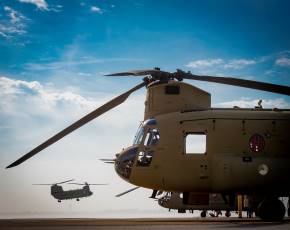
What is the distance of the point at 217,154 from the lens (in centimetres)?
1388

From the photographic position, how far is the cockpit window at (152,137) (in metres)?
14.4

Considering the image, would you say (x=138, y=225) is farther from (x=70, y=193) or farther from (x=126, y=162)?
(x=70, y=193)

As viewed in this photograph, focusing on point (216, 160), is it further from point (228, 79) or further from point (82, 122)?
point (82, 122)

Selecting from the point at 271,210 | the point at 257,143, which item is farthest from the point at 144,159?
the point at 271,210

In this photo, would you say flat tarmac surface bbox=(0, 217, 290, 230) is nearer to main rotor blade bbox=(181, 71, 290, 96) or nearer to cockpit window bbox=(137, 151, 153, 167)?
cockpit window bbox=(137, 151, 153, 167)

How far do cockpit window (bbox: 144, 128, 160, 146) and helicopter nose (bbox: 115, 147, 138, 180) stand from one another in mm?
493

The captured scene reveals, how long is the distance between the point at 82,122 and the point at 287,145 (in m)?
7.32

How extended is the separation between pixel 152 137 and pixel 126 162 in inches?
52.0

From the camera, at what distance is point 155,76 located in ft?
51.6

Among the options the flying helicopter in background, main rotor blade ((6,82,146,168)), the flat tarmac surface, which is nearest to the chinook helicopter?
main rotor blade ((6,82,146,168))

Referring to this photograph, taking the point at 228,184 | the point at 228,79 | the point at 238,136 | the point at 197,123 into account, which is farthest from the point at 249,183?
the point at 228,79

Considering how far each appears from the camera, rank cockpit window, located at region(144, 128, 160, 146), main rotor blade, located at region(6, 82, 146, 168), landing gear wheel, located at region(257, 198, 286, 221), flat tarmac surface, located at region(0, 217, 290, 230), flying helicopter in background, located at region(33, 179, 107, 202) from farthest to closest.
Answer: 1. flying helicopter in background, located at region(33, 179, 107, 202)
2. cockpit window, located at region(144, 128, 160, 146)
3. landing gear wheel, located at region(257, 198, 286, 221)
4. main rotor blade, located at region(6, 82, 146, 168)
5. flat tarmac surface, located at region(0, 217, 290, 230)

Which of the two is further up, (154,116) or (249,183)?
(154,116)

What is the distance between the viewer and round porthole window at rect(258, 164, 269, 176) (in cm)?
1365
